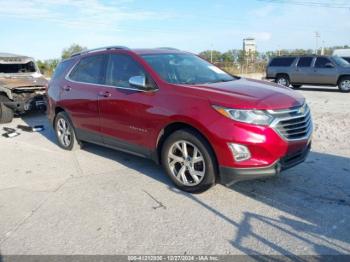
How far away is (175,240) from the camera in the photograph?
3504mm

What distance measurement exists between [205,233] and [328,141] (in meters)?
4.29

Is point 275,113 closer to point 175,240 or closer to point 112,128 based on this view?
point 175,240

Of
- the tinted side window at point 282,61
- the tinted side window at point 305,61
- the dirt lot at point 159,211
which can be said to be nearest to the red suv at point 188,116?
the dirt lot at point 159,211

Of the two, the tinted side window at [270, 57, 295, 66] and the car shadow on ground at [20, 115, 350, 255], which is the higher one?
the tinted side window at [270, 57, 295, 66]

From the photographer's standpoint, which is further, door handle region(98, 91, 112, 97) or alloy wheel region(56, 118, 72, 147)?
alloy wheel region(56, 118, 72, 147)

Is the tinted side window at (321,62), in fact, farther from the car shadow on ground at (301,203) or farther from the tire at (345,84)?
the car shadow on ground at (301,203)

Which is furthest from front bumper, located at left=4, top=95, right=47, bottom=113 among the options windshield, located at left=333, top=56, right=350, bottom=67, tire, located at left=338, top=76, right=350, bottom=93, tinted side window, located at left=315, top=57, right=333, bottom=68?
windshield, located at left=333, top=56, right=350, bottom=67

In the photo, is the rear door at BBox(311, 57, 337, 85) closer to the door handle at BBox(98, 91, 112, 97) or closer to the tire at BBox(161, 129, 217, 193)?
the door handle at BBox(98, 91, 112, 97)

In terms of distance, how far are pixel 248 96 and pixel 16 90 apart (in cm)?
784

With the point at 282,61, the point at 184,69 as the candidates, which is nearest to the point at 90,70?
the point at 184,69

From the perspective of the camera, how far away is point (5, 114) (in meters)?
9.90

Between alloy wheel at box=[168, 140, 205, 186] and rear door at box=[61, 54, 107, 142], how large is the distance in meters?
1.66

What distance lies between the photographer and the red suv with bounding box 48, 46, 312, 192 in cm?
406

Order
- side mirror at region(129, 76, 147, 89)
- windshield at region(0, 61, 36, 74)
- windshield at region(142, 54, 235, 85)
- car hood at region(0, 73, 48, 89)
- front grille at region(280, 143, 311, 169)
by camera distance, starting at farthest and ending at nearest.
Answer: windshield at region(0, 61, 36, 74)
car hood at region(0, 73, 48, 89)
windshield at region(142, 54, 235, 85)
side mirror at region(129, 76, 147, 89)
front grille at region(280, 143, 311, 169)
